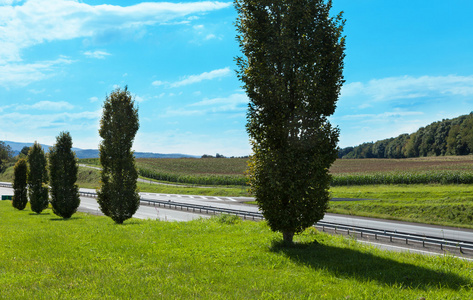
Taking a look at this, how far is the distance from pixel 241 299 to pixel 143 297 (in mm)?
2319

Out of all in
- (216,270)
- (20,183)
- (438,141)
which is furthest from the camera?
(438,141)

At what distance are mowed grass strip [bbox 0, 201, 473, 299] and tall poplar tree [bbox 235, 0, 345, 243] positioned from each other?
1.88m

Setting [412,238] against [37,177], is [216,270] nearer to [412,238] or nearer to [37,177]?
[412,238]

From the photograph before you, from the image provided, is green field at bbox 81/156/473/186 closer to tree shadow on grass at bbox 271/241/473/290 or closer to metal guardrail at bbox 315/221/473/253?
metal guardrail at bbox 315/221/473/253

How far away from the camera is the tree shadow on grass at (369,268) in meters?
9.40

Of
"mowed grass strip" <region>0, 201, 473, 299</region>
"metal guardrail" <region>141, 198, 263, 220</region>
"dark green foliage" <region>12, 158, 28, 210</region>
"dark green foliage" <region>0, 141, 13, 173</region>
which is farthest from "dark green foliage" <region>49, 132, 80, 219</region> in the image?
"dark green foliage" <region>0, 141, 13, 173</region>

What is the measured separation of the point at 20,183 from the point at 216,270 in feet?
136

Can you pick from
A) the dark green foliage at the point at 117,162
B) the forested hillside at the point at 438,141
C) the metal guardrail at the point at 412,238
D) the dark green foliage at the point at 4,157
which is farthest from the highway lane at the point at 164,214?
the dark green foliage at the point at 4,157

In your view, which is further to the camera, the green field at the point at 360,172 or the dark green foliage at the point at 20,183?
the green field at the point at 360,172

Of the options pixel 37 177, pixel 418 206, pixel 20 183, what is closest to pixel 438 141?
pixel 418 206

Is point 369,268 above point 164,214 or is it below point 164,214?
above

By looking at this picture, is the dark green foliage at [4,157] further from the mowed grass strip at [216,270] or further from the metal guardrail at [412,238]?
the metal guardrail at [412,238]

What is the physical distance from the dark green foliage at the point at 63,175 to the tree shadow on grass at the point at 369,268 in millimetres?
23554

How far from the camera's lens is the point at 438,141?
135 metres
